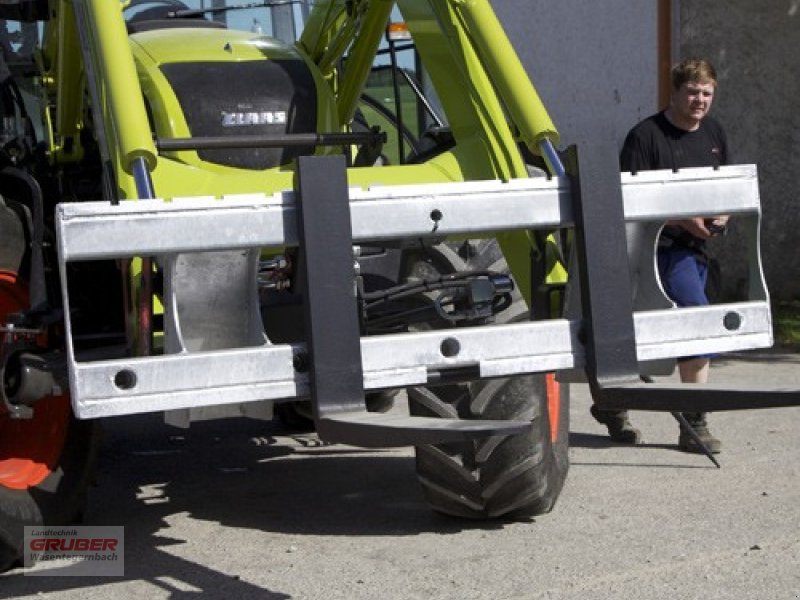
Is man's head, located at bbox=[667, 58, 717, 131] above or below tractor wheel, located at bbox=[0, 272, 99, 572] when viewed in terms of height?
above

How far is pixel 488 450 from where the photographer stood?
5891 millimetres

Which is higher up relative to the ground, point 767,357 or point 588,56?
point 588,56

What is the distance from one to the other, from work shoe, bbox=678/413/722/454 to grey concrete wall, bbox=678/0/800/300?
505 cm

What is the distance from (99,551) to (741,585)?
2279 millimetres

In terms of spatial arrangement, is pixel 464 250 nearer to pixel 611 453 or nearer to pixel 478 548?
pixel 478 548

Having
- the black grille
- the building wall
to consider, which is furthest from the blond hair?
the building wall

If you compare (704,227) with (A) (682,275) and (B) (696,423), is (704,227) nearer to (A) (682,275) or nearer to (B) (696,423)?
(A) (682,275)

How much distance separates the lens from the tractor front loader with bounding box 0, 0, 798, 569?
4.67m

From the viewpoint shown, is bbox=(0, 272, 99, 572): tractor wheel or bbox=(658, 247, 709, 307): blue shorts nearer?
bbox=(0, 272, 99, 572): tractor wheel

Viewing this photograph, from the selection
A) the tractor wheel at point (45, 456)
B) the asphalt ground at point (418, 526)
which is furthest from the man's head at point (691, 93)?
the tractor wheel at point (45, 456)

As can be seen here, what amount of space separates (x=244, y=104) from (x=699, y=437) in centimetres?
257

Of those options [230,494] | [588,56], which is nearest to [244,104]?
[230,494]

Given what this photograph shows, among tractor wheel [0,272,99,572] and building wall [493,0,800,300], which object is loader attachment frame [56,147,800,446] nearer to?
tractor wheel [0,272,99,572]

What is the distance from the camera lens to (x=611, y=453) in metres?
7.48
